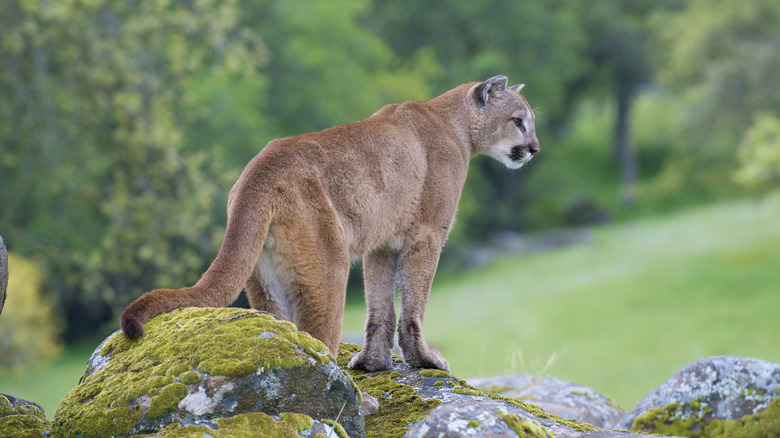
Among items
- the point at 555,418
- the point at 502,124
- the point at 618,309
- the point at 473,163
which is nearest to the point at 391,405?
the point at 555,418

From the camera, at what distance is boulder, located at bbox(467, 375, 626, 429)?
7892mm

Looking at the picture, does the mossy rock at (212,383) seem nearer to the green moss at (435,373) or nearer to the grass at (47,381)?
the green moss at (435,373)

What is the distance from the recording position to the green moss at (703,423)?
6.54m

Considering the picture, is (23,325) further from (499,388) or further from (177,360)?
(177,360)

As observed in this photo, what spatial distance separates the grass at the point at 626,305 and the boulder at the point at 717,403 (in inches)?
675

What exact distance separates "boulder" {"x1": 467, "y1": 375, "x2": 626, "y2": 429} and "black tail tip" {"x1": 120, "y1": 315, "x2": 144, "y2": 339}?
157 inches

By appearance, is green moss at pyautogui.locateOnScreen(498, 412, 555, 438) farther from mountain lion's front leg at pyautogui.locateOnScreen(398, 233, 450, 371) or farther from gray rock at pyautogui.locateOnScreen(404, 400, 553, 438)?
mountain lion's front leg at pyautogui.locateOnScreen(398, 233, 450, 371)

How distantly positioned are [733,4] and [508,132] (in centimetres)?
3701

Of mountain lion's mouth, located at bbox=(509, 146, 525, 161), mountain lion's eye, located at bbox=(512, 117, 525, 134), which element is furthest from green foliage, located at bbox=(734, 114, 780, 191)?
mountain lion's mouth, located at bbox=(509, 146, 525, 161)

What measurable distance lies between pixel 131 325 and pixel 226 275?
651mm

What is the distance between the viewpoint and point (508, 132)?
311 inches

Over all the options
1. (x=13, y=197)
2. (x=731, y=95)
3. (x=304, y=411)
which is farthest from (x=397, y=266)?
(x=731, y=95)

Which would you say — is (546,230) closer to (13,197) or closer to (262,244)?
(13,197)

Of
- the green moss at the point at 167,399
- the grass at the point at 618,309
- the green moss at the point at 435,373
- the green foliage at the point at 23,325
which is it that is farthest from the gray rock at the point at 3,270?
the green foliage at the point at 23,325
